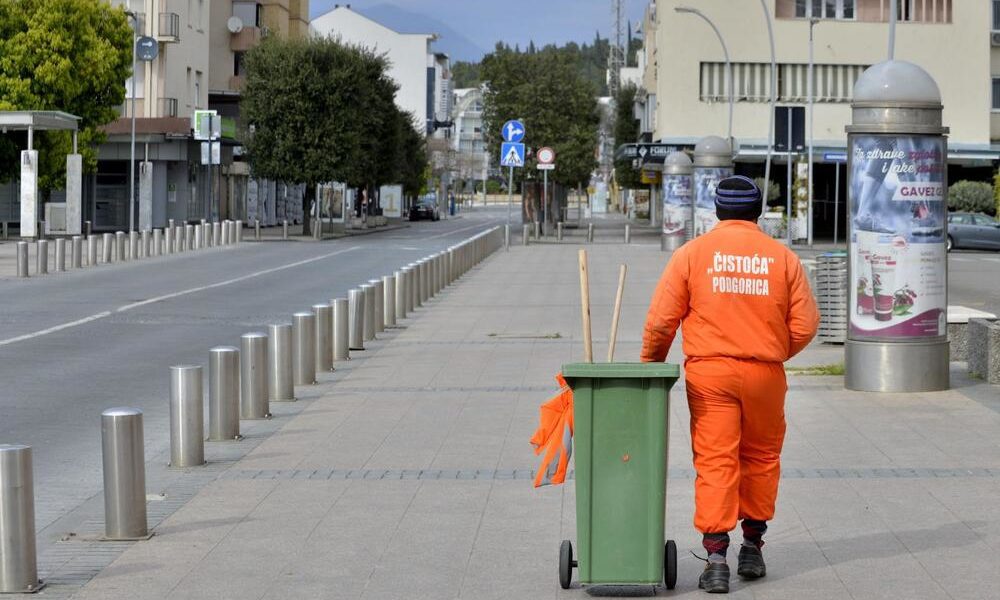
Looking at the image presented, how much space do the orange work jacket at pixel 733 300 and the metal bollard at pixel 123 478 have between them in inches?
96.0

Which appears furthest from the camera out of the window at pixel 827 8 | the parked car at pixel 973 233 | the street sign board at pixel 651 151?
the window at pixel 827 8

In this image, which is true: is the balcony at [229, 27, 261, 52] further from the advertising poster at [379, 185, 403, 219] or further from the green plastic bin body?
the green plastic bin body

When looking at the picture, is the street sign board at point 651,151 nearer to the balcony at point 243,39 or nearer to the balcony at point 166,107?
the balcony at point 166,107

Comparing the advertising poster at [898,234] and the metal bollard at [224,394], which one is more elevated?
the advertising poster at [898,234]

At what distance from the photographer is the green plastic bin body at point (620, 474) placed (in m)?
6.19

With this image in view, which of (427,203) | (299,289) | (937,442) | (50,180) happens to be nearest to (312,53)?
(50,180)

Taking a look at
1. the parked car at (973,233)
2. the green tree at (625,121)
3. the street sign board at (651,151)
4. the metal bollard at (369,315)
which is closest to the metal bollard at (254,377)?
the metal bollard at (369,315)

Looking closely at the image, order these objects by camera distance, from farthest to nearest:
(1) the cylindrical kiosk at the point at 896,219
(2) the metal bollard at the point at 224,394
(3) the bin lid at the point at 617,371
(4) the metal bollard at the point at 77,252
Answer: (4) the metal bollard at the point at 77,252 < (1) the cylindrical kiosk at the point at 896,219 < (2) the metal bollard at the point at 224,394 < (3) the bin lid at the point at 617,371

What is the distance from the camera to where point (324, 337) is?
48.4 ft

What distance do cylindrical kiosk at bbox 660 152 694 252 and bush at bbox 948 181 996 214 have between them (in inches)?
Answer: 488

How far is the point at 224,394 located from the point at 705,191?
1390 inches

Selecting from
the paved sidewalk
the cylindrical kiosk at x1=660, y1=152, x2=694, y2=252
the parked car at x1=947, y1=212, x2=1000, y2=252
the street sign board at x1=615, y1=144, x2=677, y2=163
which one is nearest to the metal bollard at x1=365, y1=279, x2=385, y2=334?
the paved sidewalk

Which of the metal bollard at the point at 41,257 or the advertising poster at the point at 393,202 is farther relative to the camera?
the advertising poster at the point at 393,202

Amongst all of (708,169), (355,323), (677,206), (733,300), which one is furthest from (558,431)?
(677,206)
